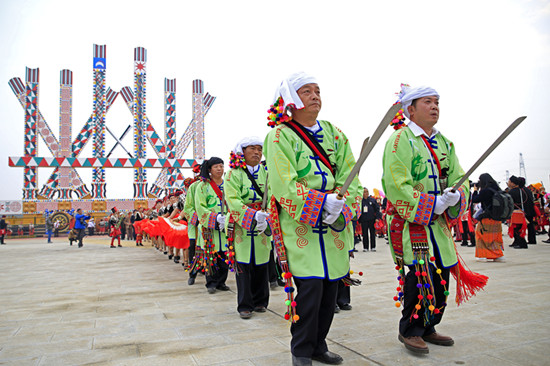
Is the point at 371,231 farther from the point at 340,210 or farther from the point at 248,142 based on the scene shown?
the point at 340,210

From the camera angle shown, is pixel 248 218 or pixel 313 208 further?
pixel 248 218

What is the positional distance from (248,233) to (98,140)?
25015mm

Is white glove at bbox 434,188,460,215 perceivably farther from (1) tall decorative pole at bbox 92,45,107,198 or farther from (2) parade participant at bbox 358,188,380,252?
(1) tall decorative pole at bbox 92,45,107,198

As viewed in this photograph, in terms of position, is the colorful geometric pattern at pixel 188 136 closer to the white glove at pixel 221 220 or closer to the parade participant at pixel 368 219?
the parade participant at pixel 368 219

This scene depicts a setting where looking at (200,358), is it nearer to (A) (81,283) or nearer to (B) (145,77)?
(A) (81,283)

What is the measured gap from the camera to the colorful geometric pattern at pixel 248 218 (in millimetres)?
3873

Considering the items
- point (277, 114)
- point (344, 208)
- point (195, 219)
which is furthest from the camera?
point (195, 219)

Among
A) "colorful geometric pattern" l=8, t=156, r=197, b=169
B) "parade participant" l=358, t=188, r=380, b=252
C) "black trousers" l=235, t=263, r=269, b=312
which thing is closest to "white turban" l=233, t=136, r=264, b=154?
"black trousers" l=235, t=263, r=269, b=312

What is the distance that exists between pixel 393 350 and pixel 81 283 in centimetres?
532

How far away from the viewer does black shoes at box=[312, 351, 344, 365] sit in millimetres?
2488

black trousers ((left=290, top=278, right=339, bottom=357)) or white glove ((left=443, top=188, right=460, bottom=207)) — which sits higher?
white glove ((left=443, top=188, right=460, bottom=207))

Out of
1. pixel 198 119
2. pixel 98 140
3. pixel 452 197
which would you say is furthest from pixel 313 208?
pixel 198 119

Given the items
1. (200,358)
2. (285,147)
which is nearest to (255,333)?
(200,358)

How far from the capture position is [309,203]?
7.72 feet
